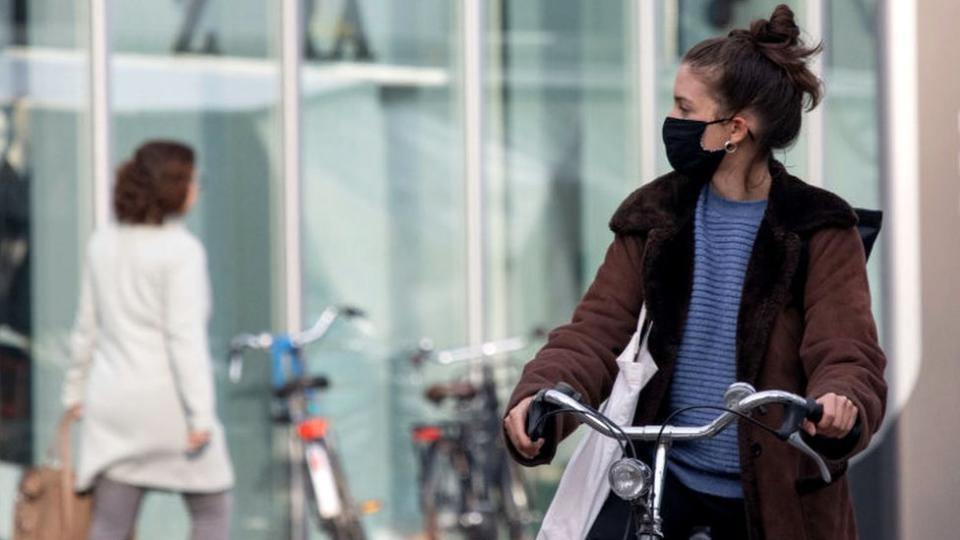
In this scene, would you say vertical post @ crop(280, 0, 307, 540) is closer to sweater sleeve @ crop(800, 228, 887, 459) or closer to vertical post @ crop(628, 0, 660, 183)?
vertical post @ crop(628, 0, 660, 183)

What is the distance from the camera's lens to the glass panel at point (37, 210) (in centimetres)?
894

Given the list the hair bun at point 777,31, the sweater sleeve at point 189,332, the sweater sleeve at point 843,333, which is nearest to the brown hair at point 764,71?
the hair bun at point 777,31

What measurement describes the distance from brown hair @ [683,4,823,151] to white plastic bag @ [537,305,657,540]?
0.44 metres

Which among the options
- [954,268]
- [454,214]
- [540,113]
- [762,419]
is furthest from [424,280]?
[762,419]

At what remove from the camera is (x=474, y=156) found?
10539 millimetres

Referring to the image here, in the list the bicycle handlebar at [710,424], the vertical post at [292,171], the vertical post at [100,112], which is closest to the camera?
the bicycle handlebar at [710,424]

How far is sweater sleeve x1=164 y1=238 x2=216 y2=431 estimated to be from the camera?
23.8 ft

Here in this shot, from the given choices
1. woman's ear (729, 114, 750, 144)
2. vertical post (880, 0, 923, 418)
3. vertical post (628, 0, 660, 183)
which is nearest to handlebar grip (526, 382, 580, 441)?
woman's ear (729, 114, 750, 144)

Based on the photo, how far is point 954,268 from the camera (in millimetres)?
6500

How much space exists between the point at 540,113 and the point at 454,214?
66cm

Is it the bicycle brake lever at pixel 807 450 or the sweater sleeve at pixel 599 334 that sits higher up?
the sweater sleeve at pixel 599 334

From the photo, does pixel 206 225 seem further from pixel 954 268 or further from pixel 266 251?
pixel 954 268

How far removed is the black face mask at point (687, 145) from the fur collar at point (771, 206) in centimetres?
9

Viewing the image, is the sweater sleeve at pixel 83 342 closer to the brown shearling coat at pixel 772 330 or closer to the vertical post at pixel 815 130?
the brown shearling coat at pixel 772 330
